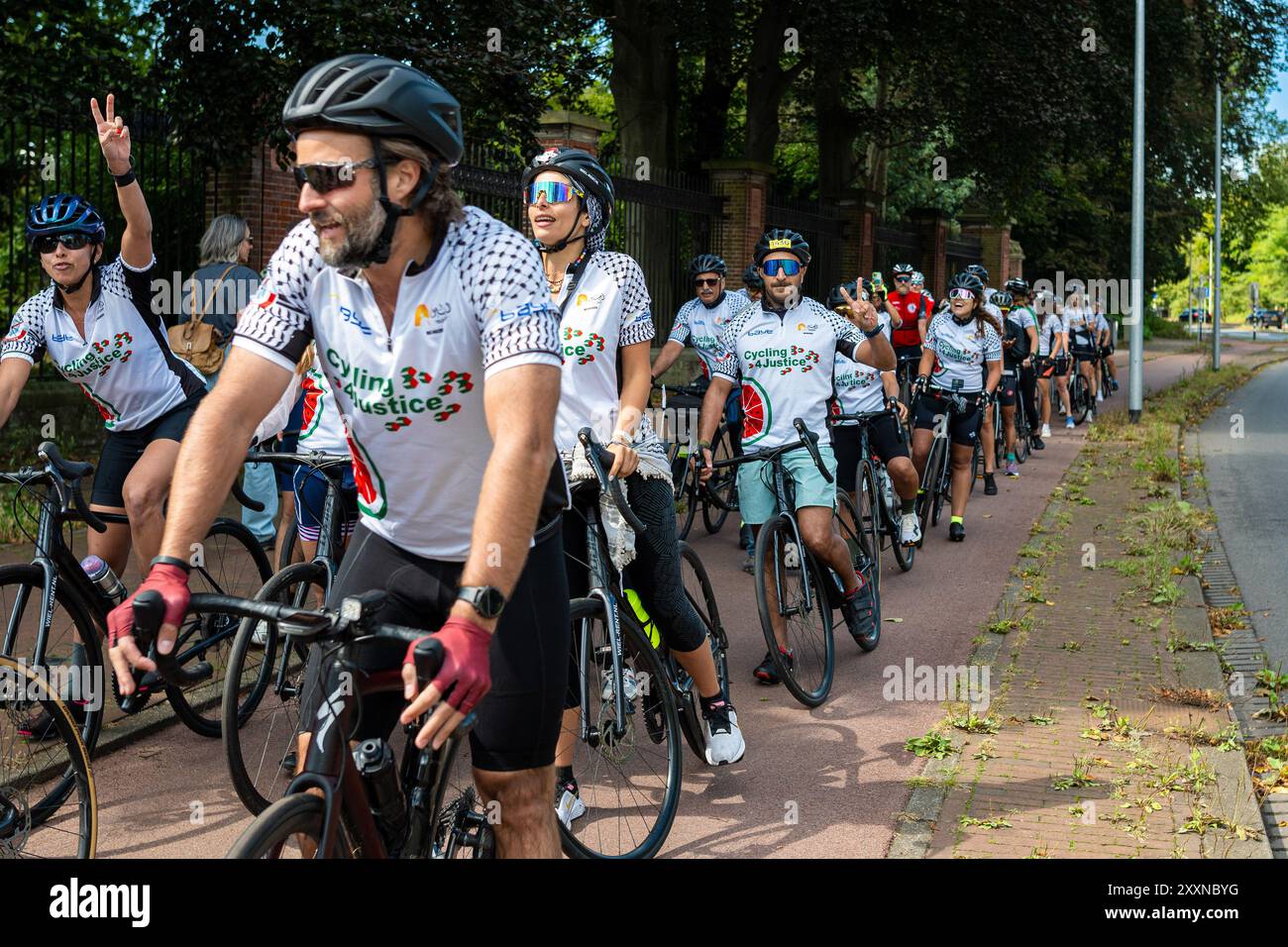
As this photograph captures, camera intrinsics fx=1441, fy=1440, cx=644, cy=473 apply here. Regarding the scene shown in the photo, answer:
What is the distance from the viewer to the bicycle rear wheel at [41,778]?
3703mm

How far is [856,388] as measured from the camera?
380 inches

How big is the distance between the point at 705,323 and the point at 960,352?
224 centimetres

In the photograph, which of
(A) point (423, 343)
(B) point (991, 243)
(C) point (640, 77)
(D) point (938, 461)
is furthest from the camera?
(B) point (991, 243)

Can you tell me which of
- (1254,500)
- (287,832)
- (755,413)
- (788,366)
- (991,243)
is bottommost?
(1254,500)

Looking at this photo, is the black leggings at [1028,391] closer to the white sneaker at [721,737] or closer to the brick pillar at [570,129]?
the brick pillar at [570,129]

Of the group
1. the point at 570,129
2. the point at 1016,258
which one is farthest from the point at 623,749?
the point at 1016,258

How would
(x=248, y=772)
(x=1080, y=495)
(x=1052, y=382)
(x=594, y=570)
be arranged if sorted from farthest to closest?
(x=1052, y=382) → (x=1080, y=495) → (x=248, y=772) → (x=594, y=570)

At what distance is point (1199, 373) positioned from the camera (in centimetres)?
3306

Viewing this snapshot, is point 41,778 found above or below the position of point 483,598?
below

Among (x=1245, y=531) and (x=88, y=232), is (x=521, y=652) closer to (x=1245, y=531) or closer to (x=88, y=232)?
(x=88, y=232)

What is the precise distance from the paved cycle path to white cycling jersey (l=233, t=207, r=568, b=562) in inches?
81.7

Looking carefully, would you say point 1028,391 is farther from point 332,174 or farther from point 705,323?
point 332,174
